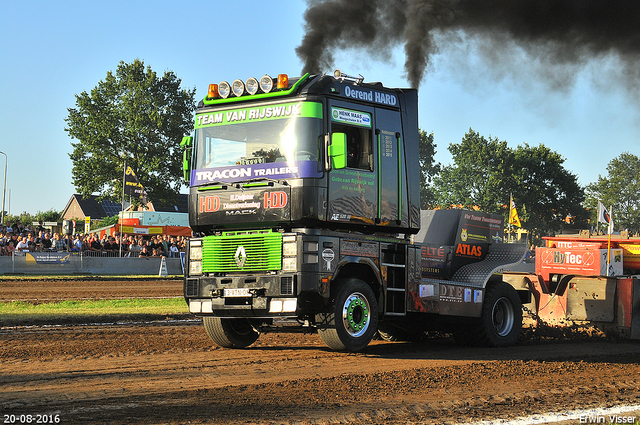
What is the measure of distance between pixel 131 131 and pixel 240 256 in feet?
168

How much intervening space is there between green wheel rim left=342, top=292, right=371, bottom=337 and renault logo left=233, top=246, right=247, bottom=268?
4.71ft

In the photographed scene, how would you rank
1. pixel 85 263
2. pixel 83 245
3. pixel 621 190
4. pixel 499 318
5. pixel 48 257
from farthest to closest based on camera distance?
pixel 621 190 → pixel 83 245 → pixel 85 263 → pixel 48 257 → pixel 499 318

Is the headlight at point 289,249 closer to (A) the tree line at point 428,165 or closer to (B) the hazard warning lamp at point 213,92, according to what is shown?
(B) the hazard warning lamp at point 213,92

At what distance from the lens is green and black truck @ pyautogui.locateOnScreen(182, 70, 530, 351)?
8672 millimetres

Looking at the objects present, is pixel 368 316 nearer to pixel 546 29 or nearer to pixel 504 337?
pixel 504 337

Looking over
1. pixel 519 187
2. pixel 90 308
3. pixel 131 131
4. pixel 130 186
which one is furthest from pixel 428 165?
pixel 90 308

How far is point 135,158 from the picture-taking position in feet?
189

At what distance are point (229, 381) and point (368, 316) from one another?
8.25ft

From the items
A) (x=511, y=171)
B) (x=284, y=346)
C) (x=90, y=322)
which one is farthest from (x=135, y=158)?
(x=284, y=346)

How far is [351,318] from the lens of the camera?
29.5 feet

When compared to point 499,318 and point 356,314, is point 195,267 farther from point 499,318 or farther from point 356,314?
point 499,318

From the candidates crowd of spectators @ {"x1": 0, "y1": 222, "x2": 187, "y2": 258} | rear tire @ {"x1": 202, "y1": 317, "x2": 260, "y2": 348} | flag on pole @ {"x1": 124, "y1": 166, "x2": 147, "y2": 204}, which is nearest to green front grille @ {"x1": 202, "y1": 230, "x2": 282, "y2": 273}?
rear tire @ {"x1": 202, "y1": 317, "x2": 260, "y2": 348}

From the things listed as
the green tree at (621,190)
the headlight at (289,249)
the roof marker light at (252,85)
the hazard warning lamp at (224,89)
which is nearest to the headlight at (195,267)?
the headlight at (289,249)

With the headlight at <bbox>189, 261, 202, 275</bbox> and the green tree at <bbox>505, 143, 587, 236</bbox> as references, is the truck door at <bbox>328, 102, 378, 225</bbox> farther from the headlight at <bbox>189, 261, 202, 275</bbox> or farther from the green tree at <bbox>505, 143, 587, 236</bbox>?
the green tree at <bbox>505, 143, 587, 236</bbox>
